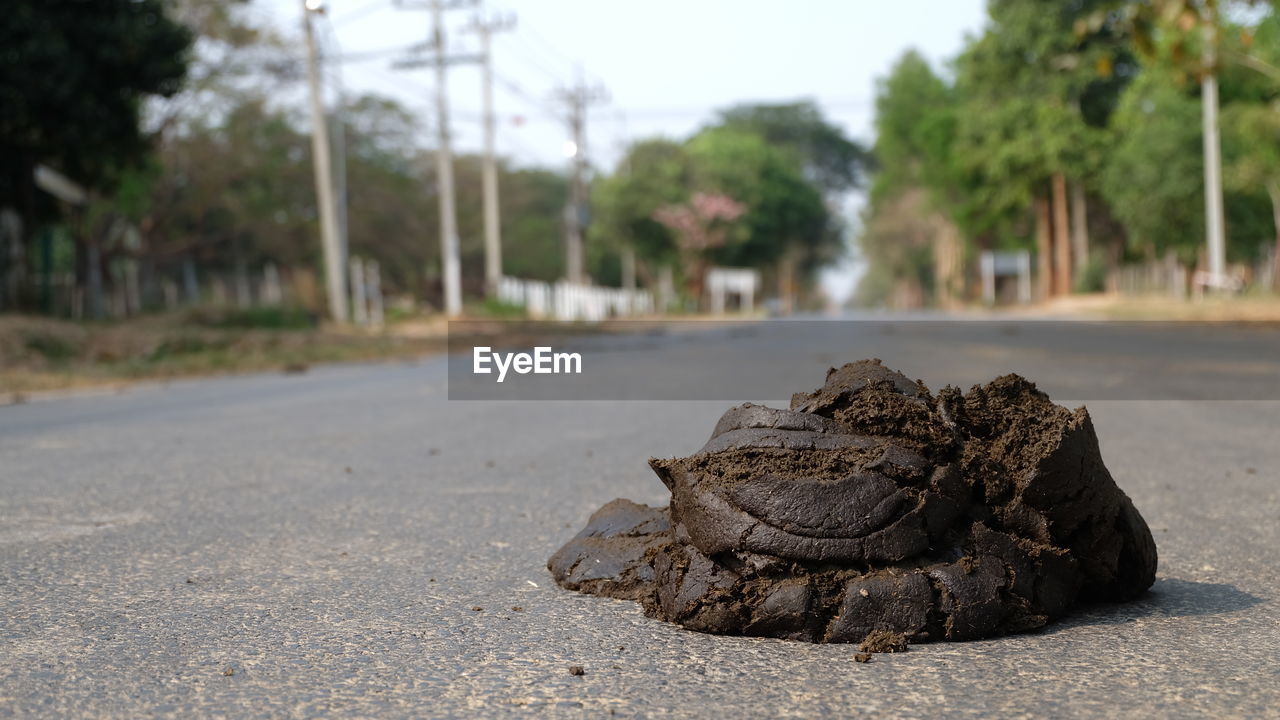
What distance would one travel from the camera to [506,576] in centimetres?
388

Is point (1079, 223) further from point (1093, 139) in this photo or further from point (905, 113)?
point (905, 113)

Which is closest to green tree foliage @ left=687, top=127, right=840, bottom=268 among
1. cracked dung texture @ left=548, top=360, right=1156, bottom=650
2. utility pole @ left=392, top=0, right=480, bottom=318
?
utility pole @ left=392, top=0, right=480, bottom=318

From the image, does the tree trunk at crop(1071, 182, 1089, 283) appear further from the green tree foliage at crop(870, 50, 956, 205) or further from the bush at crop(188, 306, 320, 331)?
the bush at crop(188, 306, 320, 331)

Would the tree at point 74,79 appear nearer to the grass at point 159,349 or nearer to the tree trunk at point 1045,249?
the grass at point 159,349

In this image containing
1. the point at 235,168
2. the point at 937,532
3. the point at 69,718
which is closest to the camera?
the point at 69,718

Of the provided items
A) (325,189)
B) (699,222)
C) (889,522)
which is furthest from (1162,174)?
(889,522)

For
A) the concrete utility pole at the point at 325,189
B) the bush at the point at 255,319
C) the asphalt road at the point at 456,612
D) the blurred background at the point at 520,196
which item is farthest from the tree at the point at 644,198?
the asphalt road at the point at 456,612

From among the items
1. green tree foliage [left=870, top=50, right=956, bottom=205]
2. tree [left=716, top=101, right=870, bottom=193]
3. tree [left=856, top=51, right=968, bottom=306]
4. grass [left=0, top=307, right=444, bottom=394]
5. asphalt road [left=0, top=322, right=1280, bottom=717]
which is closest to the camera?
asphalt road [left=0, top=322, right=1280, bottom=717]

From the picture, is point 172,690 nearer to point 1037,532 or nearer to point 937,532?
point 937,532

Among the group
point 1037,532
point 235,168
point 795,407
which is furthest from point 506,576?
point 235,168

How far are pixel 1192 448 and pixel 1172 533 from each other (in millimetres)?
→ 2837

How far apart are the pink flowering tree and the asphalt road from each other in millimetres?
51773

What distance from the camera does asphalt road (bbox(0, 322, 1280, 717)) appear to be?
264 centimetres

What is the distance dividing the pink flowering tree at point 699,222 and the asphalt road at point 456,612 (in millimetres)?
51773
